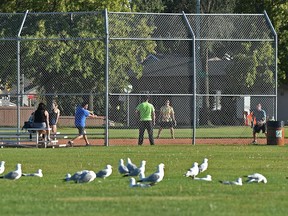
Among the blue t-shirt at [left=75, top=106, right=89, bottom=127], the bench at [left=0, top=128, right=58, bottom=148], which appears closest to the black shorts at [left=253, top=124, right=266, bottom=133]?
the blue t-shirt at [left=75, top=106, right=89, bottom=127]

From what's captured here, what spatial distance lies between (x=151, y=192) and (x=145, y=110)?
2163 centimetres

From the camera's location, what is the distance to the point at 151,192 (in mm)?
17500

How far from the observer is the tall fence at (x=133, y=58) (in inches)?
1527

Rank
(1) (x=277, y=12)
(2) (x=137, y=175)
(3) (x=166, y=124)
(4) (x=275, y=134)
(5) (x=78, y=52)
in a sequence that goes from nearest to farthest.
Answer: (2) (x=137, y=175) < (4) (x=275, y=134) < (5) (x=78, y=52) < (3) (x=166, y=124) < (1) (x=277, y=12)

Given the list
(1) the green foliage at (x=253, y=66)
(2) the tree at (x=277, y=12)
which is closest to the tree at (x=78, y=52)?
(1) the green foliage at (x=253, y=66)

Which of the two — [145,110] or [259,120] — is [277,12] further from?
[145,110]

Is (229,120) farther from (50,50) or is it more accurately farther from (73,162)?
(73,162)

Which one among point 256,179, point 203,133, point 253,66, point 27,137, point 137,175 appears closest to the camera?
point 256,179

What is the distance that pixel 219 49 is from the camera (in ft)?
139

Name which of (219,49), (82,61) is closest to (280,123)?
(219,49)

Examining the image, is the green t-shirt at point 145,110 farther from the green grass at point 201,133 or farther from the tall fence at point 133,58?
the green grass at point 201,133

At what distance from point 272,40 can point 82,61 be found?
6940 millimetres

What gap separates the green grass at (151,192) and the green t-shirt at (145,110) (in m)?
8.81

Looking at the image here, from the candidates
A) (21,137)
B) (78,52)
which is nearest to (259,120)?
(78,52)
